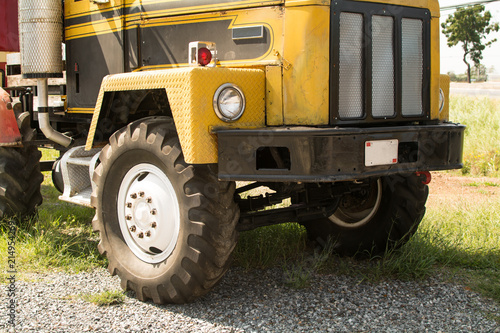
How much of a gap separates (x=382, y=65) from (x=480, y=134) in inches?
305

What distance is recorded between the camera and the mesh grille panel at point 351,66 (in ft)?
12.2

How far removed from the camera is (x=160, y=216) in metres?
3.83

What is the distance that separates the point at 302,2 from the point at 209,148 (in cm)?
114

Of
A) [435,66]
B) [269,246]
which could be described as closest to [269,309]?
[269,246]

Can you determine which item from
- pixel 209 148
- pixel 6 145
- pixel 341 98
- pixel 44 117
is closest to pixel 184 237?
pixel 209 148

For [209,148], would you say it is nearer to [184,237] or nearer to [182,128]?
[182,128]

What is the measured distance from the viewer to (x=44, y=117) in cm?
508

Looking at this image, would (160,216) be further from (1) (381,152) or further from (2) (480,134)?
(2) (480,134)

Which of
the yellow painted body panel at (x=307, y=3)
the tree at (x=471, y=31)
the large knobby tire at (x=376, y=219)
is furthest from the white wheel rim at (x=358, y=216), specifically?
the tree at (x=471, y=31)

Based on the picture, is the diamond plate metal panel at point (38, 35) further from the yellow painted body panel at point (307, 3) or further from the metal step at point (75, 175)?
the yellow painted body panel at point (307, 3)

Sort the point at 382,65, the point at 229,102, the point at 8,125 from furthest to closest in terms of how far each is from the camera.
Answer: the point at 8,125 < the point at 382,65 < the point at 229,102

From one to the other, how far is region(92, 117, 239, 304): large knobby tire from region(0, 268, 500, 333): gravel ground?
0.22 metres

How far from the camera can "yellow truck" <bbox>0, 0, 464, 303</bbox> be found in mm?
3457

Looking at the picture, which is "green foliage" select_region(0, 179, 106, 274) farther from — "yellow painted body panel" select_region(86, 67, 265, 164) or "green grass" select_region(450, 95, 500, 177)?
"green grass" select_region(450, 95, 500, 177)
